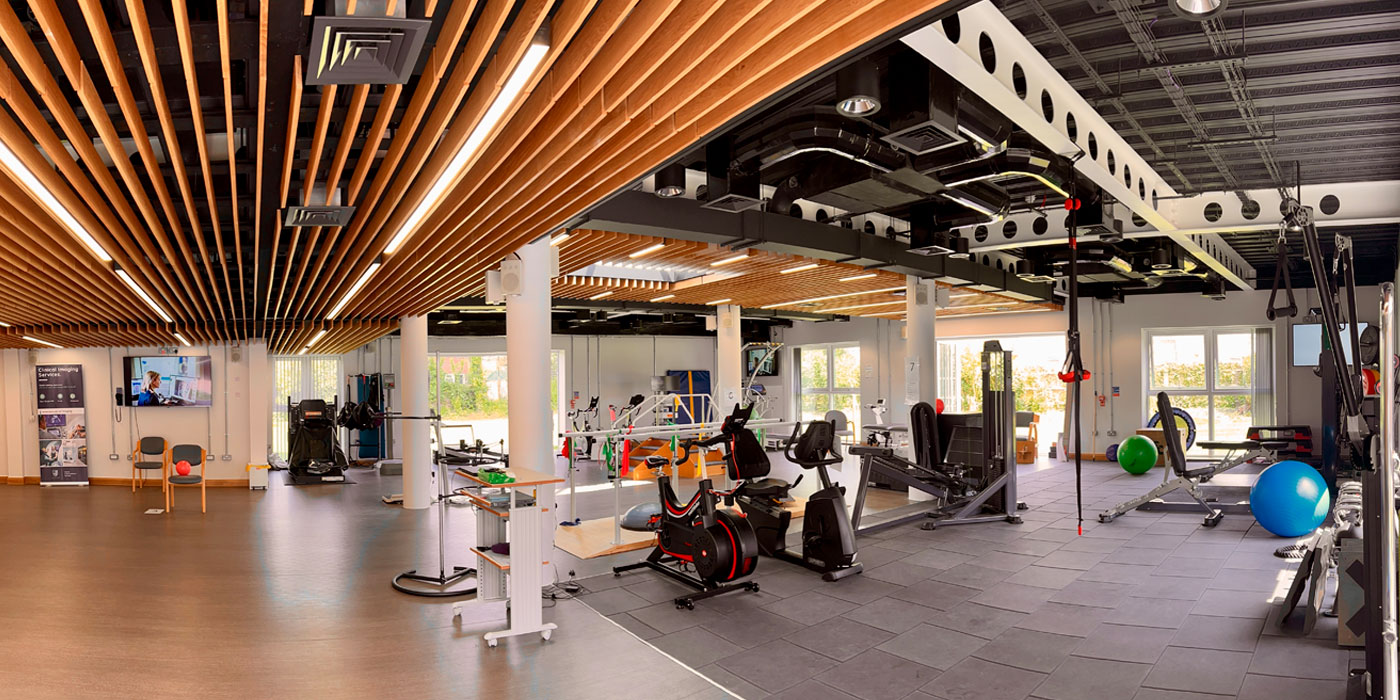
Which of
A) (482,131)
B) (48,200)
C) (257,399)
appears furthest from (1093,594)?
(257,399)

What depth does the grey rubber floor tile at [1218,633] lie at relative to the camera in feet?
14.7

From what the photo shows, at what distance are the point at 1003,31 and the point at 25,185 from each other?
187 inches

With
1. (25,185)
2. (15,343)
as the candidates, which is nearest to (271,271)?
(25,185)

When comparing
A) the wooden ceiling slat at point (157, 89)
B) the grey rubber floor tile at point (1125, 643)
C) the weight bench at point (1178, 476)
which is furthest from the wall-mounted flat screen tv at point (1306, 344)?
the wooden ceiling slat at point (157, 89)

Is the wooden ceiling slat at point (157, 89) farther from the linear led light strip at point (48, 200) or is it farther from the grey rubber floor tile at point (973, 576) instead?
the grey rubber floor tile at point (973, 576)

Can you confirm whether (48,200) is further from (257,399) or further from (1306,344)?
(1306,344)

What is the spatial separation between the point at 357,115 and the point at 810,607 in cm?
420

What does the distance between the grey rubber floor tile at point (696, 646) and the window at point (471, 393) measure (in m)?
13.8

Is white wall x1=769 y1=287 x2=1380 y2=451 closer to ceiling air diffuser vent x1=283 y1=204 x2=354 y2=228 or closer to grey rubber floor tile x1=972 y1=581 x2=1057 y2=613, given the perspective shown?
grey rubber floor tile x1=972 y1=581 x2=1057 y2=613

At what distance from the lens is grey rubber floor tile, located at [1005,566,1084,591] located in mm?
5930

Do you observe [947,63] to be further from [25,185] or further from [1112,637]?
[25,185]

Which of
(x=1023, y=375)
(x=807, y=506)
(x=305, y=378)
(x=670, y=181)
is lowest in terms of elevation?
(x=807, y=506)

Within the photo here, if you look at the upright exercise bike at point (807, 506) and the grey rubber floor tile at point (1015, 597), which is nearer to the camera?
the grey rubber floor tile at point (1015, 597)

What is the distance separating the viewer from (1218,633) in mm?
4691
